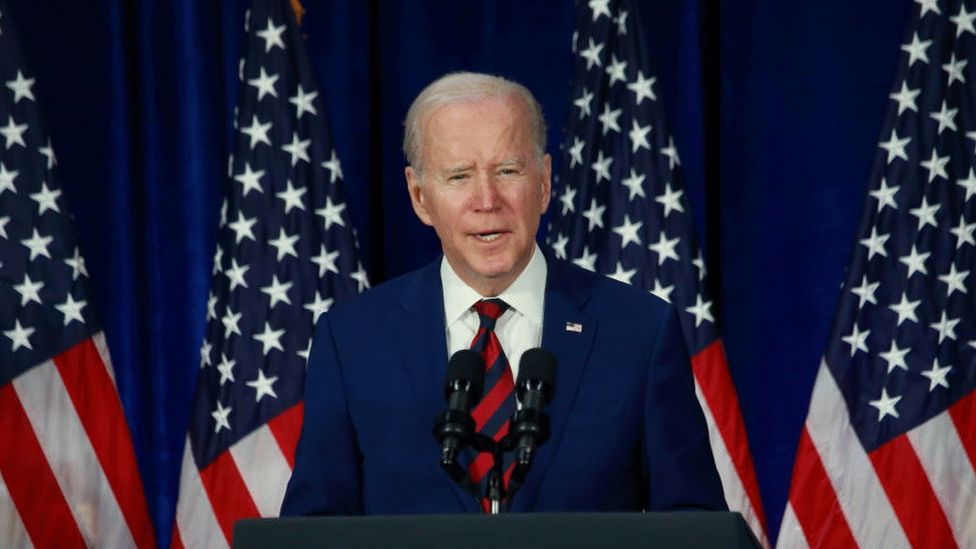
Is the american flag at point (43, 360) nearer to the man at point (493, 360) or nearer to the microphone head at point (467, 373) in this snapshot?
the man at point (493, 360)

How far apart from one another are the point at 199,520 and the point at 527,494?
8.84ft

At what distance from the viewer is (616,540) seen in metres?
1.68

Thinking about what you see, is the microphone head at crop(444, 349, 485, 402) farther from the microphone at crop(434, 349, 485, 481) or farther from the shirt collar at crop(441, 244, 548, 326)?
the shirt collar at crop(441, 244, 548, 326)

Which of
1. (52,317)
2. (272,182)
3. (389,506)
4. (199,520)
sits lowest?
(199,520)

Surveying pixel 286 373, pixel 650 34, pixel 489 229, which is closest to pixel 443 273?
pixel 489 229

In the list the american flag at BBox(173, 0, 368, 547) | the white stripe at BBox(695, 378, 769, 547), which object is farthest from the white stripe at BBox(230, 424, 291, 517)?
the white stripe at BBox(695, 378, 769, 547)

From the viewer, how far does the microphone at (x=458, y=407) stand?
74.2 inches

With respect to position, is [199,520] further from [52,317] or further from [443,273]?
[443,273]

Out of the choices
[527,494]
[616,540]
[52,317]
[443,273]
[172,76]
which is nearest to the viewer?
[616,540]

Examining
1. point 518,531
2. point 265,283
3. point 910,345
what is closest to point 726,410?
point 910,345

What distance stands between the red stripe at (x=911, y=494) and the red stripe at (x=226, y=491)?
6.95 feet

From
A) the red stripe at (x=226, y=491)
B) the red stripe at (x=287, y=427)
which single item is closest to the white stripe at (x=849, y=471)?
the red stripe at (x=287, y=427)

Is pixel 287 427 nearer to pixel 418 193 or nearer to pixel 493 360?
pixel 418 193

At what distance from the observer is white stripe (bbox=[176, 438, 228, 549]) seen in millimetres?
4742
